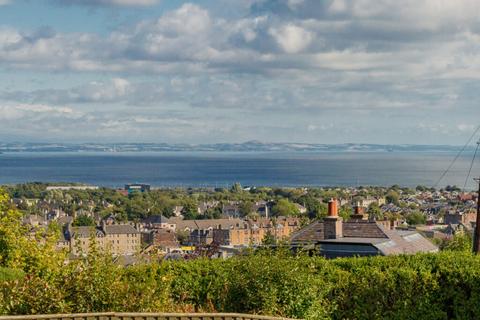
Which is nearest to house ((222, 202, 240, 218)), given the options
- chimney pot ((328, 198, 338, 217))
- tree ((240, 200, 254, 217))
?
tree ((240, 200, 254, 217))

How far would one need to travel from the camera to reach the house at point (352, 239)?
1761 cm

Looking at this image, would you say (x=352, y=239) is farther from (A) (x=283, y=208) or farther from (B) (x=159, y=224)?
(A) (x=283, y=208)


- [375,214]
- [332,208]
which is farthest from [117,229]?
[332,208]

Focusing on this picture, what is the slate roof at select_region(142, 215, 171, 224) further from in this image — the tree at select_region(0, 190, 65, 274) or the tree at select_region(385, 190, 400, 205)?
the tree at select_region(0, 190, 65, 274)

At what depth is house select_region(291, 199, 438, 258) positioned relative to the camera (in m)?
17.6

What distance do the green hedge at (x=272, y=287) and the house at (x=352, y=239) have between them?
4.64 m

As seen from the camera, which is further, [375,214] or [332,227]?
[375,214]

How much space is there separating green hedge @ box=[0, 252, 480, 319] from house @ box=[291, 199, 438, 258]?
464cm

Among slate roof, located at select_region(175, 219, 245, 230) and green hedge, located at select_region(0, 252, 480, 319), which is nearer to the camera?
green hedge, located at select_region(0, 252, 480, 319)

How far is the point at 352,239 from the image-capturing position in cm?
1855

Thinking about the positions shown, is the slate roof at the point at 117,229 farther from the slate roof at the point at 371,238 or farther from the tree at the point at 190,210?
the slate roof at the point at 371,238

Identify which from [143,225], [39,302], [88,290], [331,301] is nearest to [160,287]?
[88,290]

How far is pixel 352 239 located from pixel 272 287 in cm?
909

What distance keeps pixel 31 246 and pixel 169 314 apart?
20.7 ft
